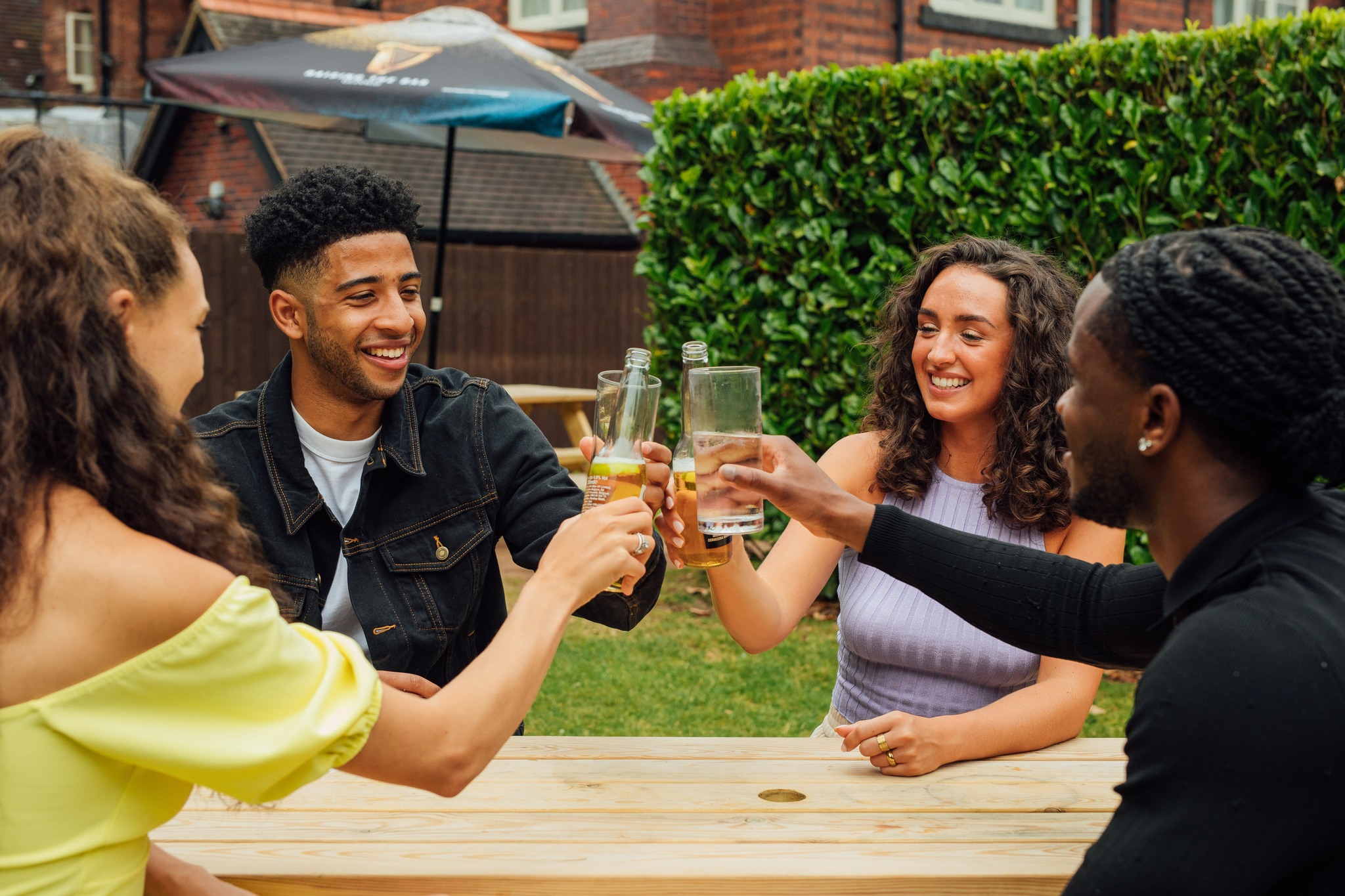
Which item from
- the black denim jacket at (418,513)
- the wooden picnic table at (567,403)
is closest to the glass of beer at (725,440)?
the black denim jacket at (418,513)

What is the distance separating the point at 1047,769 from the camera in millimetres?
2260

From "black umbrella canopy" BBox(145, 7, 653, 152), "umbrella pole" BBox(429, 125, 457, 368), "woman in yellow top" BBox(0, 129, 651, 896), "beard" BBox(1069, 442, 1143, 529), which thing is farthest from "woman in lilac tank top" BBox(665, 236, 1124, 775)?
"umbrella pole" BBox(429, 125, 457, 368)

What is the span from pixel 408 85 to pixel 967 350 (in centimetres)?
487

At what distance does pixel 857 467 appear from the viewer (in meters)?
3.04

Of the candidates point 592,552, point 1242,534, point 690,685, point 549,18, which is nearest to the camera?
point 1242,534

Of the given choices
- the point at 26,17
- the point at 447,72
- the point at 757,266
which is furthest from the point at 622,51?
the point at 26,17

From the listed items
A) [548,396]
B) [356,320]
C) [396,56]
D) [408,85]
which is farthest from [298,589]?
[548,396]

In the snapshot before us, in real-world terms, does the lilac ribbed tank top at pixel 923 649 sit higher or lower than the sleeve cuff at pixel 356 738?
lower

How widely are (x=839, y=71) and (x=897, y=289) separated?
3304mm

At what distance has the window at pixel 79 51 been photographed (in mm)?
20062

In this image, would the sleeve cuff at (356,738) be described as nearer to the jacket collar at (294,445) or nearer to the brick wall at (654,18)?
the jacket collar at (294,445)

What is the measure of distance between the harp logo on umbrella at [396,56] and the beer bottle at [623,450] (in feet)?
18.1

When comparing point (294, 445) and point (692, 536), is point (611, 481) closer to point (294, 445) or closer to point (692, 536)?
point (692, 536)

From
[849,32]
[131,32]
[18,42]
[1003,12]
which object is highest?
[18,42]
